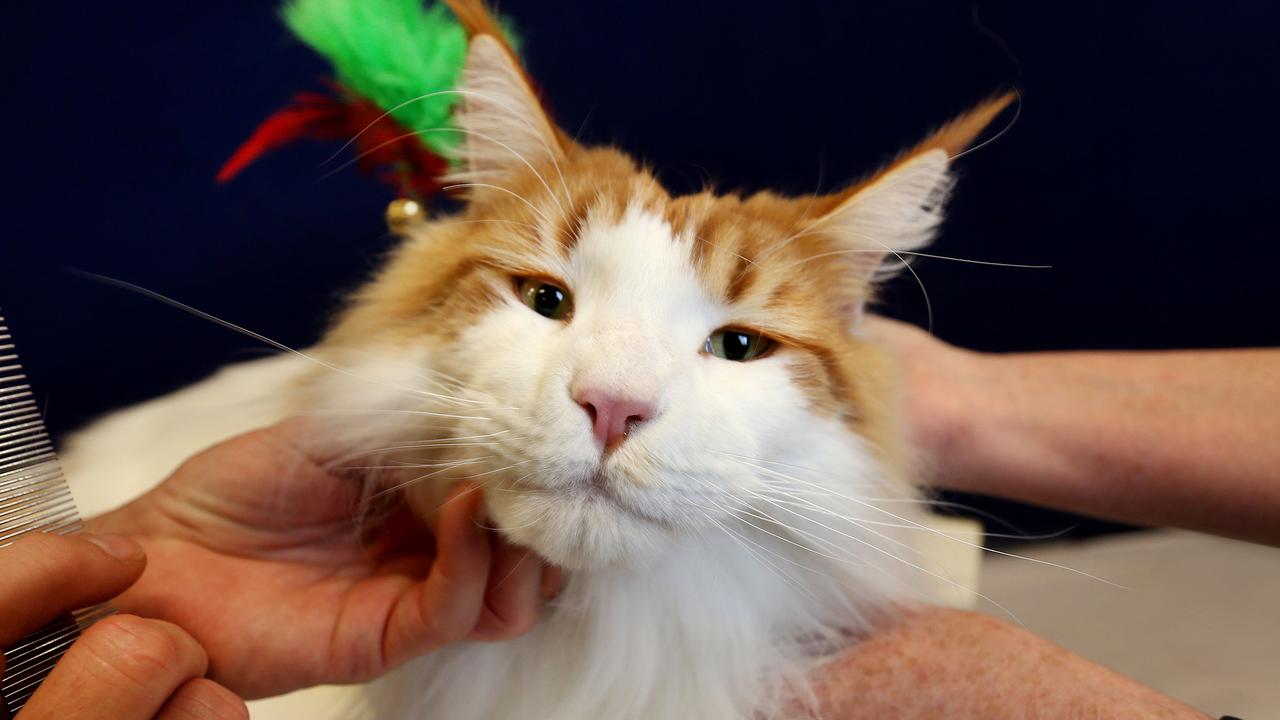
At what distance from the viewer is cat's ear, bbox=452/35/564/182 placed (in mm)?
1094

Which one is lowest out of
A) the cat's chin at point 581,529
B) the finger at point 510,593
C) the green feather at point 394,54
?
the finger at point 510,593

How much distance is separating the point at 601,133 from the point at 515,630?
1.61 meters

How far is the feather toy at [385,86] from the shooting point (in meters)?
1.25

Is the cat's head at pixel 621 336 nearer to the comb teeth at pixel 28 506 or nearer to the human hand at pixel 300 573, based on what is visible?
the human hand at pixel 300 573

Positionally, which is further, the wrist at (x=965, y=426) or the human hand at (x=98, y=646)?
the wrist at (x=965, y=426)

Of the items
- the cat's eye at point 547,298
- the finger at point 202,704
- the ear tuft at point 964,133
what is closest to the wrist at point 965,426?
the ear tuft at point 964,133

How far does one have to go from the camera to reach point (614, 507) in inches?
31.6

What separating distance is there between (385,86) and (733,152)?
1295 millimetres

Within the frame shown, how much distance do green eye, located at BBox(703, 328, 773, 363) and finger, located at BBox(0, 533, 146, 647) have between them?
29.9 inches

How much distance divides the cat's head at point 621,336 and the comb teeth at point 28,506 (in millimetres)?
387

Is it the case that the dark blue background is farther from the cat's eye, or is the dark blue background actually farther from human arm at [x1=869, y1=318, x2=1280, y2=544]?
the cat's eye

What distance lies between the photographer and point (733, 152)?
91.6 inches

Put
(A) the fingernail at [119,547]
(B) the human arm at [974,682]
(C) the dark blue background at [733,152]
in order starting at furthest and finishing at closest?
(C) the dark blue background at [733,152] → (B) the human arm at [974,682] → (A) the fingernail at [119,547]

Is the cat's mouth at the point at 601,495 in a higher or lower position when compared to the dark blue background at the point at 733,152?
lower
